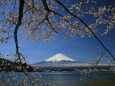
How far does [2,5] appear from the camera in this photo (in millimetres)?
5484

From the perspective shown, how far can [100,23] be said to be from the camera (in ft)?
22.2

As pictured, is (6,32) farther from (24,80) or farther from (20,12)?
(24,80)

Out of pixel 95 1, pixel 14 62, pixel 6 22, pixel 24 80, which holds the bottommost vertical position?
pixel 24 80

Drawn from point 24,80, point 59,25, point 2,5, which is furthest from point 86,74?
point 2,5

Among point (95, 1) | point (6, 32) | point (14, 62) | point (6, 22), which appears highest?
point (95, 1)

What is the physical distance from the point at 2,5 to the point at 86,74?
14.4ft

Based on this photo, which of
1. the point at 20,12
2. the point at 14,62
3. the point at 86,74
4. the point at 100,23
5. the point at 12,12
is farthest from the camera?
the point at 100,23

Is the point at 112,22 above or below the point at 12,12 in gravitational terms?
below

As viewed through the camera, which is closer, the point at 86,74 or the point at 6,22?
the point at 86,74

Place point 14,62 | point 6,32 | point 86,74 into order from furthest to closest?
point 6,32 < point 86,74 < point 14,62

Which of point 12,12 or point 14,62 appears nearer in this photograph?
point 14,62

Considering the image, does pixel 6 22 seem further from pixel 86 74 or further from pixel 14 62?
pixel 86 74

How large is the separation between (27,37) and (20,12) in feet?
11.9

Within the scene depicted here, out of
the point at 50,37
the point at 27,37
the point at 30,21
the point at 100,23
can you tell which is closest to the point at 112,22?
the point at 100,23
